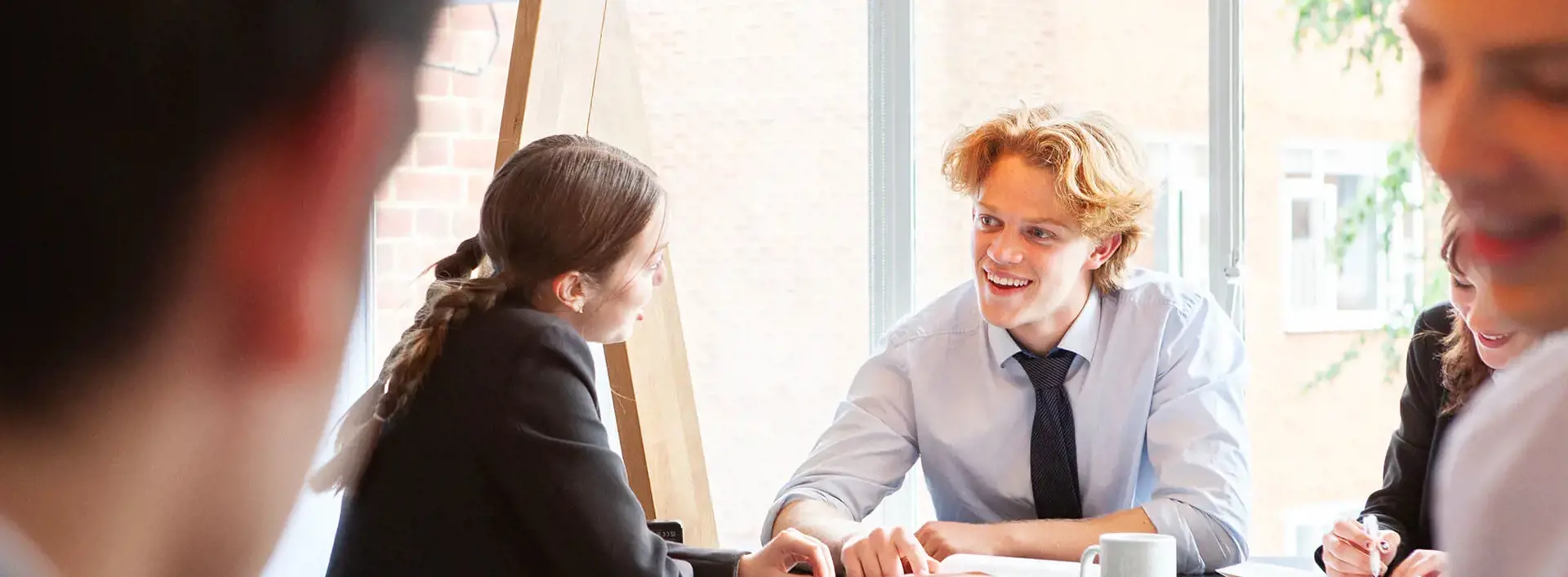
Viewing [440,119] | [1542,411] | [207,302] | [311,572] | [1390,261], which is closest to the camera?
[1542,411]

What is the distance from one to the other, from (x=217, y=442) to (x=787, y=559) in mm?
804

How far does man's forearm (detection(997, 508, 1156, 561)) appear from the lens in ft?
5.62

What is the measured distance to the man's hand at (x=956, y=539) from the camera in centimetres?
169

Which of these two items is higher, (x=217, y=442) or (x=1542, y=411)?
(x=1542, y=411)

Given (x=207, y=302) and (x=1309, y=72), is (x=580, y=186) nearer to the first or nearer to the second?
(x=207, y=302)

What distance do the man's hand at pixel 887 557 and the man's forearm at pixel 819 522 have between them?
0.36 feet

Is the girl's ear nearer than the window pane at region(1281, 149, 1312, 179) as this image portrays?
Yes

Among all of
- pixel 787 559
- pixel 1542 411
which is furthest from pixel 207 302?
pixel 1542 411

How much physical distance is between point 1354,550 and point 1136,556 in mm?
416

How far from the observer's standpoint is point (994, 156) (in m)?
1.99

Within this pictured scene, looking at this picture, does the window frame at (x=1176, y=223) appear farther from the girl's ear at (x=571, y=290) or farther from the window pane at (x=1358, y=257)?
the girl's ear at (x=571, y=290)

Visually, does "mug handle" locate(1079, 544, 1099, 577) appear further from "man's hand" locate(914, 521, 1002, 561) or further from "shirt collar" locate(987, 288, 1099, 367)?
"shirt collar" locate(987, 288, 1099, 367)

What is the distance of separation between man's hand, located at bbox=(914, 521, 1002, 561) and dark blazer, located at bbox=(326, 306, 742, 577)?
0.45 m

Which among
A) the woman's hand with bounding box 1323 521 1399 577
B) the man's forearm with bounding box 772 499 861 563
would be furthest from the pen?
the man's forearm with bounding box 772 499 861 563
